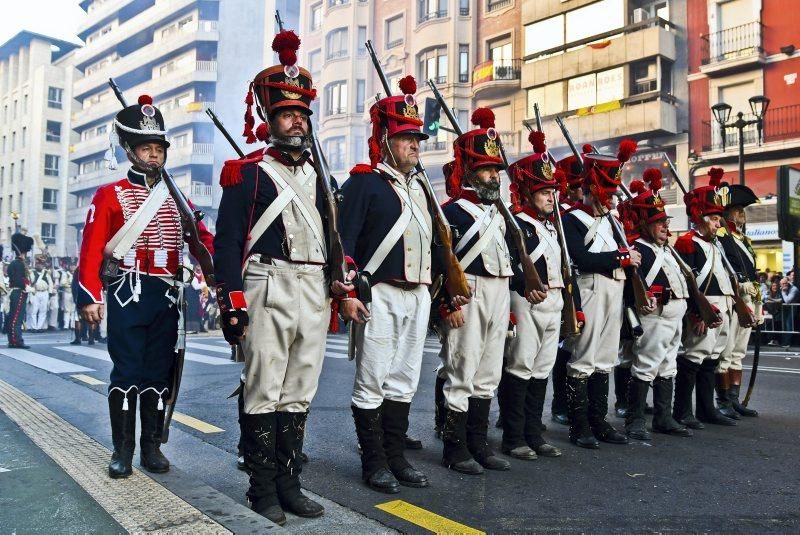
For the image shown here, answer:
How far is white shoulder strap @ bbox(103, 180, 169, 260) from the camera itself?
426 cm

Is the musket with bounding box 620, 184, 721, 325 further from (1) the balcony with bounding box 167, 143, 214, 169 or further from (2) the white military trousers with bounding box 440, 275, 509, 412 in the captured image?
(1) the balcony with bounding box 167, 143, 214, 169

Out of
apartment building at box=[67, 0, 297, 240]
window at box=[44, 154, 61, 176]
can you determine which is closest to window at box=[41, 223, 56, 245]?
apartment building at box=[67, 0, 297, 240]

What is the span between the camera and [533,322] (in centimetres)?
526

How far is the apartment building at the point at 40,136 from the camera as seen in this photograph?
60.5 metres

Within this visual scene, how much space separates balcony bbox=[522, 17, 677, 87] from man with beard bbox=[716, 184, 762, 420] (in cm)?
2074

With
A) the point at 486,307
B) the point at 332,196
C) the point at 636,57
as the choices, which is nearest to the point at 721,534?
the point at 486,307

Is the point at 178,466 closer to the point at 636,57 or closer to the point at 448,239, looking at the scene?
the point at 448,239

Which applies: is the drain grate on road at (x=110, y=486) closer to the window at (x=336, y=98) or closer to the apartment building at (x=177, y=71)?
the apartment building at (x=177, y=71)

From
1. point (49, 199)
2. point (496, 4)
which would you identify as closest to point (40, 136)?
point (49, 199)

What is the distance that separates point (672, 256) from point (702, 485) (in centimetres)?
253

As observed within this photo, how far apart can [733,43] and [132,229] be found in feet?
84.8

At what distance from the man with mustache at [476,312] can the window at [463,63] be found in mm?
28435

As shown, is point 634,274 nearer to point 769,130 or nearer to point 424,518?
point 424,518

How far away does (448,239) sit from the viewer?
4.56 metres
